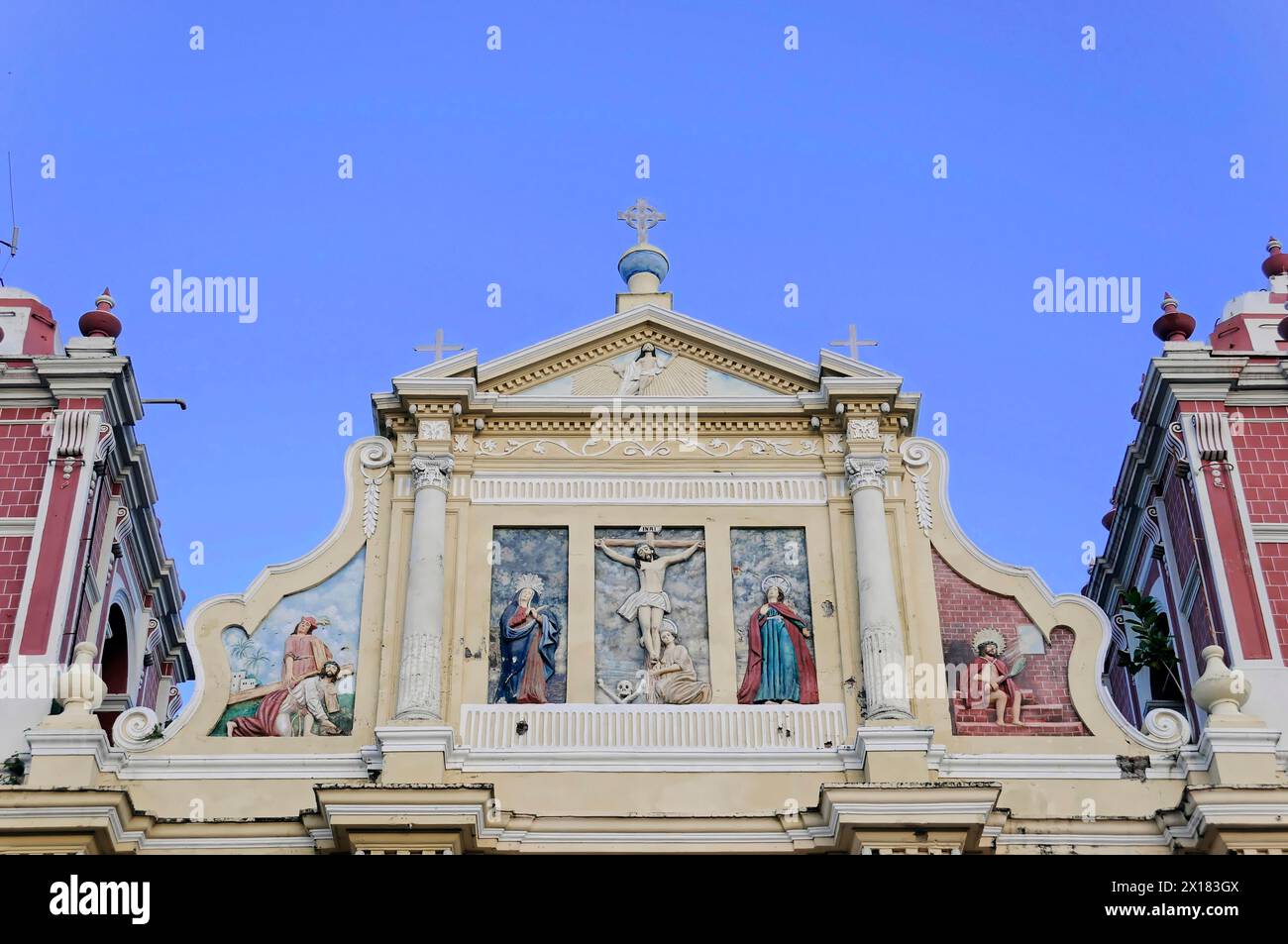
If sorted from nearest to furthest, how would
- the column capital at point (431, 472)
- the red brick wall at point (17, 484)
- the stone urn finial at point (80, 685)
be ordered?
the stone urn finial at point (80, 685)
the red brick wall at point (17, 484)
the column capital at point (431, 472)

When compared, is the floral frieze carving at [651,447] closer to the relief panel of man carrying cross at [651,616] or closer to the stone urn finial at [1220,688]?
the relief panel of man carrying cross at [651,616]

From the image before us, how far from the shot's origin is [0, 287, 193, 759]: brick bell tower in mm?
15734

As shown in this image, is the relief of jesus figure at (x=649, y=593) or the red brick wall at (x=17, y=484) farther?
the red brick wall at (x=17, y=484)

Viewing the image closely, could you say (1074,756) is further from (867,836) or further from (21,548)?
(21,548)

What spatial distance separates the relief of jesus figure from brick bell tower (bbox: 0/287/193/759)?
432 cm

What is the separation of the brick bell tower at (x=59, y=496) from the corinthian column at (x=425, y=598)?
A: 272cm

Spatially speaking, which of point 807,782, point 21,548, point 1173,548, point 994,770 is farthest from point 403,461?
point 1173,548

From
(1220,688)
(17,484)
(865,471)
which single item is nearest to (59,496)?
(17,484)

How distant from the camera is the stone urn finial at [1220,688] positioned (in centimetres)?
1499

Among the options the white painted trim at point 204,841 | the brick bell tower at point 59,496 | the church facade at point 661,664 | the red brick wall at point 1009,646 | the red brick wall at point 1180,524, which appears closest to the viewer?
the white painted trim at point 204,841

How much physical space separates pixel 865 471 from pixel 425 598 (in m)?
3.78

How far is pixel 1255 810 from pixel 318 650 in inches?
281

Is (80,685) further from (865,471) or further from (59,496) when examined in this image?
(865,471)

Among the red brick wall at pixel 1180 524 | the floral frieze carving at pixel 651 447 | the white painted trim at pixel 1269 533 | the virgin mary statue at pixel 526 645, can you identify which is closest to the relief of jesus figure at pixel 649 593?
the virgin mary statue at pixel 526 645
